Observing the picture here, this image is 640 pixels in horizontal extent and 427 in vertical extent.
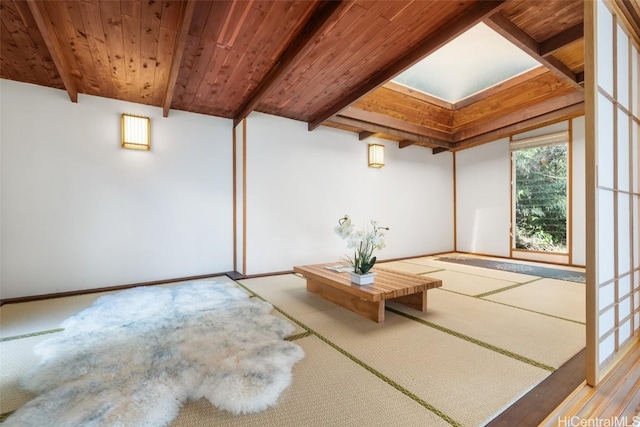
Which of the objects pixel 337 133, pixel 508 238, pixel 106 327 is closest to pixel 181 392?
pixel 106 327

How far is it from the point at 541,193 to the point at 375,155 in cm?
335

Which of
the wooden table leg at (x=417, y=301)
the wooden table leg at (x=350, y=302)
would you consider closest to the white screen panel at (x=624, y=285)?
the wooden table leg at (x=417, y=301)

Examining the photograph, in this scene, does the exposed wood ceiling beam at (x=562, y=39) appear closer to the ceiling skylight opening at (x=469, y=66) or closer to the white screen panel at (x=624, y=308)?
the ceiling skylight opening at (x=469, y=66)

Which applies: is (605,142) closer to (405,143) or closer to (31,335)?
(31,335)

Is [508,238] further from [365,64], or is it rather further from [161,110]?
[161,110]

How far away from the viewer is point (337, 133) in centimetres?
519

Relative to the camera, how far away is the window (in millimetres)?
5168

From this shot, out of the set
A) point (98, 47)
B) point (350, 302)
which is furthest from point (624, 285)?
point (98, 47)

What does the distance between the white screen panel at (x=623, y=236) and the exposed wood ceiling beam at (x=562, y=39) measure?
194 centimetres

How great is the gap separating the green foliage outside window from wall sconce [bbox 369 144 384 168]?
2.91m

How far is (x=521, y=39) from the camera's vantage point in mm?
2738

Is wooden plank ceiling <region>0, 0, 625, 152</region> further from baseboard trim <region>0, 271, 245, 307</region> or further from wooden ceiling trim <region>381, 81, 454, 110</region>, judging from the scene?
baseboard trim <region>0, 271, 245, 307</region>

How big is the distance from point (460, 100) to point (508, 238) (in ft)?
10.2

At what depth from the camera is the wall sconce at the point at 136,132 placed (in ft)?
11.8
